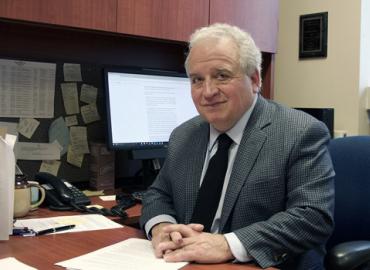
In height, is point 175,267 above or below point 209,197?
below

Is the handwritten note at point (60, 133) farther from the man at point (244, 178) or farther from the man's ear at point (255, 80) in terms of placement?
the man's ear at point (255, 80)

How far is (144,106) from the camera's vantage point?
6.60 feet

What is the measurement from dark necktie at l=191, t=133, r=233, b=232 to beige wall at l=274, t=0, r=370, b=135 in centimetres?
147

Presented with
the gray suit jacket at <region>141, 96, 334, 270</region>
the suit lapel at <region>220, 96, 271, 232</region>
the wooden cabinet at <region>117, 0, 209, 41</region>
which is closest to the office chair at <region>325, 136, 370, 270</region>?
the gray suit jacket at <region>141, 96, 334, 270</region>

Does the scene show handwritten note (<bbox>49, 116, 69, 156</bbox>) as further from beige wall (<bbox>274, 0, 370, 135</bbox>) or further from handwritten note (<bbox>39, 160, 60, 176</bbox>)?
beige wall (<bbox>274, 0, 370, 135</bbox>)

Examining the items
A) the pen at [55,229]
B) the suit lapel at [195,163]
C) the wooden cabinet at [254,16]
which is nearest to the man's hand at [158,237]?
the suit lapel at [195,163]

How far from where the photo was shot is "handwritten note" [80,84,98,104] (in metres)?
2.03

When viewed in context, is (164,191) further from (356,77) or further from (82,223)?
(356,77)

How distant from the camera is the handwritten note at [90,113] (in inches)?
80.2

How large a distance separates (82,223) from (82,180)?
0.63 m

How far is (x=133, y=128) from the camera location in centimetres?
197

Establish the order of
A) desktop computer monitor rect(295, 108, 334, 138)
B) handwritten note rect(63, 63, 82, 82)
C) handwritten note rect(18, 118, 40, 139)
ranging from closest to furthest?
handwritten note rect(18, 118, 40, 139)
handwritten note rect(63, 63, 82, 82)
desktop computer monitor rect(295, 108, 334, 138)

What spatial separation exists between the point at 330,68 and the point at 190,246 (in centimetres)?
189

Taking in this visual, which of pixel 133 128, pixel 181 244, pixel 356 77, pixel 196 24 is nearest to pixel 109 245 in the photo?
pixel 181 244
